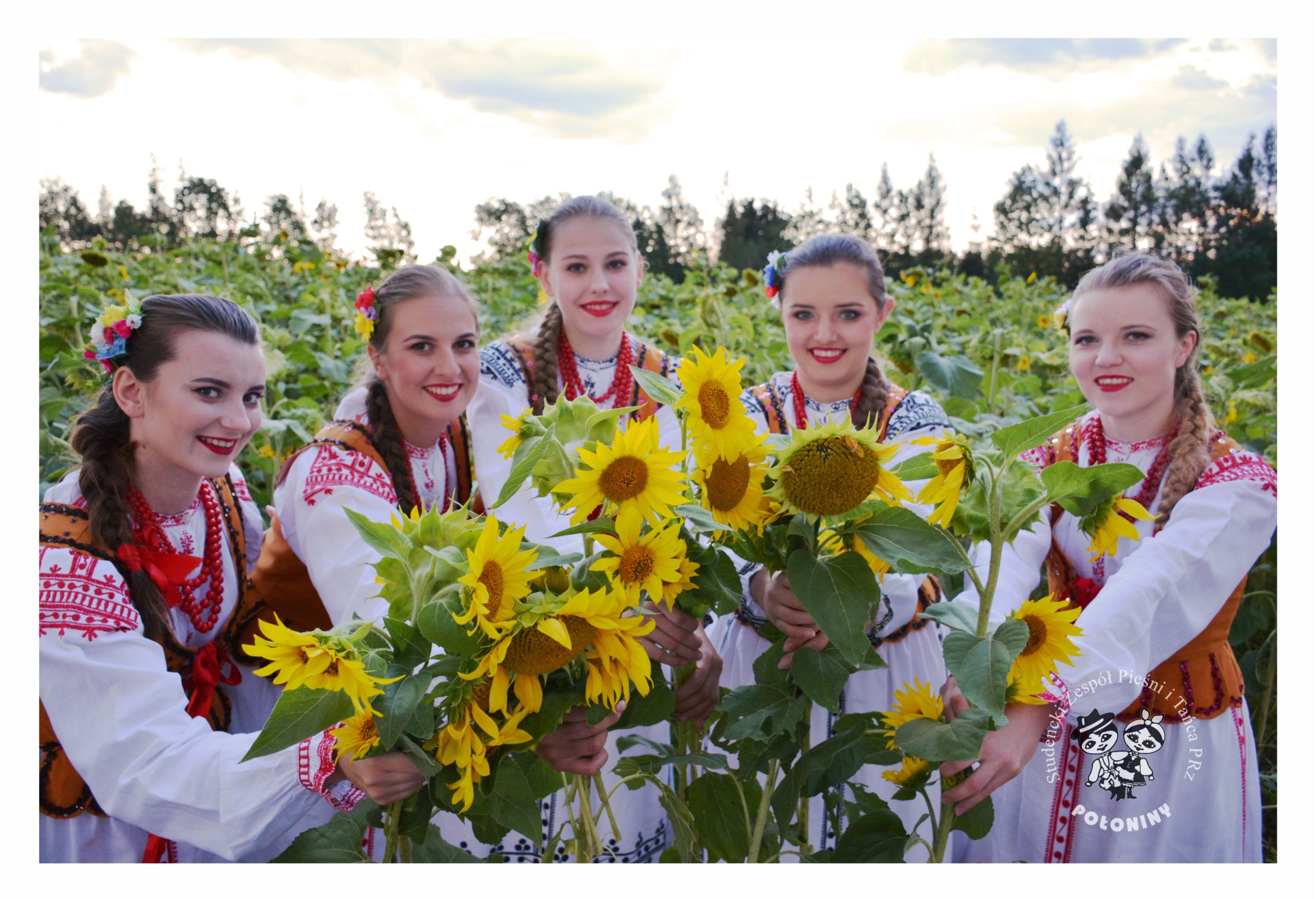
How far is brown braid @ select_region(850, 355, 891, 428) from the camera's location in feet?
6.03

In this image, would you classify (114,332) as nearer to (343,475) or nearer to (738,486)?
(343,475)

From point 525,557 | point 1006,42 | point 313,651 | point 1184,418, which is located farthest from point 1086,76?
point 313,651

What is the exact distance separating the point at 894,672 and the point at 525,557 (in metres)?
1.25

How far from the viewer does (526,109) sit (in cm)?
163

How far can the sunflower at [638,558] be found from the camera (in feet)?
2.44

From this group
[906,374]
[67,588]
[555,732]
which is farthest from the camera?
[906,374]

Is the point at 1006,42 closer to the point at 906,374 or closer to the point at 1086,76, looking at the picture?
the point at 1086,76

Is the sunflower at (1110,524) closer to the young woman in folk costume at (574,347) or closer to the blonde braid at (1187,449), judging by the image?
the blonde braid at (1187,449)

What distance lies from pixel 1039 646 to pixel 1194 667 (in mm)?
938

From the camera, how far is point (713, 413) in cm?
77

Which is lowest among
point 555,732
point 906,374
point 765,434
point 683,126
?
point 555,732

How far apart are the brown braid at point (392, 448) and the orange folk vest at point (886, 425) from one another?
745 millimetres
